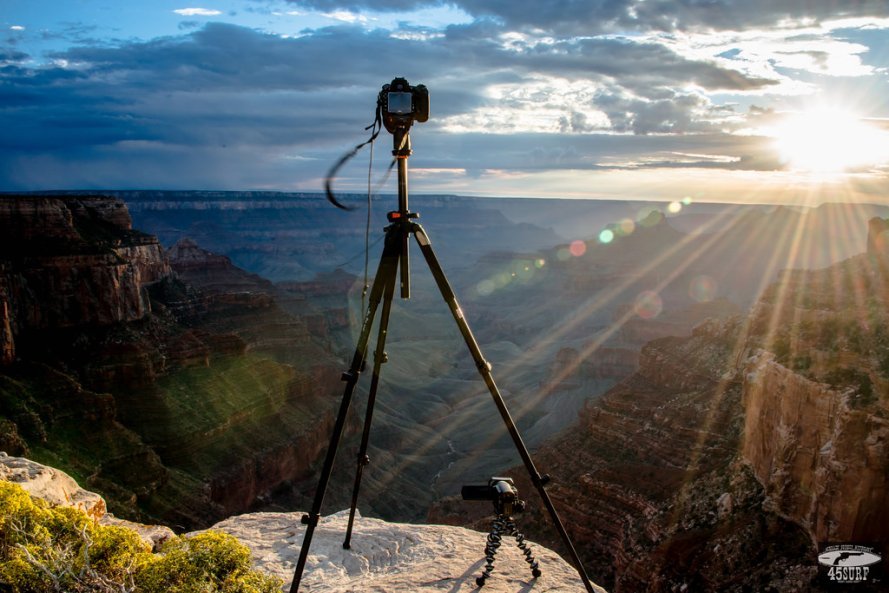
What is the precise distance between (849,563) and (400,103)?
16532mm

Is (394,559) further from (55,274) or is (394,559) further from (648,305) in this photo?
(648,305)

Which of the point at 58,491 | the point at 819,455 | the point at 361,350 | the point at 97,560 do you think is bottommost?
the point at 819,455

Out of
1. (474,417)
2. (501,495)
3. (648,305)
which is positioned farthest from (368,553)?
(648,305)

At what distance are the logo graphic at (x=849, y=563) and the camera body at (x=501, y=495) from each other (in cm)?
1257

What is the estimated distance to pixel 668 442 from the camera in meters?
30.4

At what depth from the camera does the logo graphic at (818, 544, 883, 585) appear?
47.4 ft

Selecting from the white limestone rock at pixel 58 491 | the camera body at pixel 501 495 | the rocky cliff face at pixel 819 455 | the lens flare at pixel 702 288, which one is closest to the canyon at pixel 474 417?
the rocky cliff face at pixel 819 455

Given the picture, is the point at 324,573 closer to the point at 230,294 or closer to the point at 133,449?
the point at 133,449

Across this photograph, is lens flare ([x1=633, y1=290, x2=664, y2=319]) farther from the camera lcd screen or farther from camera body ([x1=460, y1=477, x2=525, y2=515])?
the camera lcd screen

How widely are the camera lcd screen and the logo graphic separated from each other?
1570 centimetres

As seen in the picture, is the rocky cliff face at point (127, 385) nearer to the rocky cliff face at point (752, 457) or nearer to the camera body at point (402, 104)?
the rocky cliff face at point (752, 457)

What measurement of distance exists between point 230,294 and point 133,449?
3082 centimetres

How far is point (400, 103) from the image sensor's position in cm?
673

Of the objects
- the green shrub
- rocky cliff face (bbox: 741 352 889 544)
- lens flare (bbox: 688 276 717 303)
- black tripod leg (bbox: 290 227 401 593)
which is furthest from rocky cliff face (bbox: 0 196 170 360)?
lens flare (bbox: 688 276 717 303)
